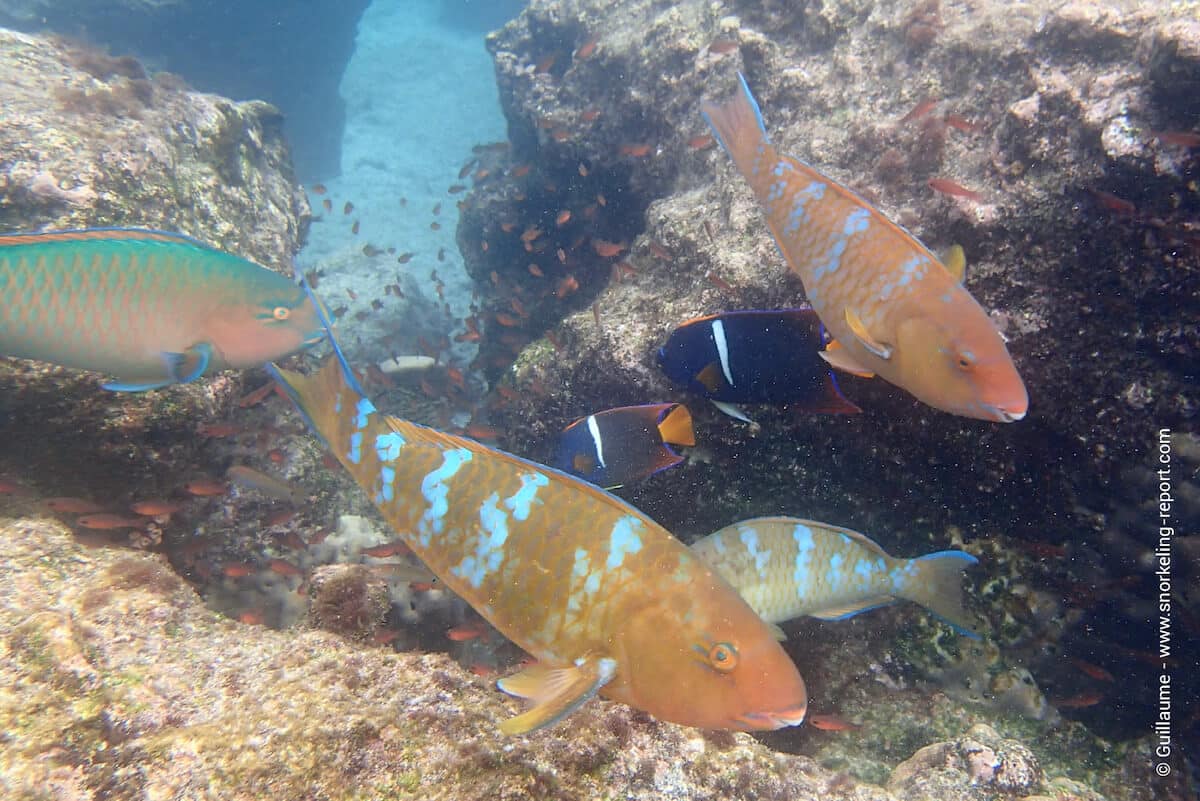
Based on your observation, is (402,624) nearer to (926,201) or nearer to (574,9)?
(926,201)

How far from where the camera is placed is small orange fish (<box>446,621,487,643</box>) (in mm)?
3666

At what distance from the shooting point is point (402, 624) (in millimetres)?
3895

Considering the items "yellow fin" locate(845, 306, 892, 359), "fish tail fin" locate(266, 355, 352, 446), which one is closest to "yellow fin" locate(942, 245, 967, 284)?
"yellow fin" locate(845, 306, 892, 359)

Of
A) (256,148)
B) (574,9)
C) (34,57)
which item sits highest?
Result: (574,9)

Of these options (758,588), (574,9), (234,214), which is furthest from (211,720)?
(574,9)

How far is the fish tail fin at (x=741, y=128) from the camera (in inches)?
114

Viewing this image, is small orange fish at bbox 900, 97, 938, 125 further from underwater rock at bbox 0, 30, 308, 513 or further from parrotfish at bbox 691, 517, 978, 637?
underwater rock at bbox 0, 30, 308, 513

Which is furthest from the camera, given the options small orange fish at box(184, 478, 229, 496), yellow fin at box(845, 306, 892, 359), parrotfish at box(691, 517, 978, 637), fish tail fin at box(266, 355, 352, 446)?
small orange fish at box(184, 478, 229, 496)

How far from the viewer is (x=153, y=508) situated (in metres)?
3.81

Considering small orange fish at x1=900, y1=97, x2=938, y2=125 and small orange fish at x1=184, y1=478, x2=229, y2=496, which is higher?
small orange fish at x1=900, y1=97, x2=938, y2=125

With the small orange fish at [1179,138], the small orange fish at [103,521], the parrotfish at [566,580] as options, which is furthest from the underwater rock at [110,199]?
the small orange fish at [1179,138]

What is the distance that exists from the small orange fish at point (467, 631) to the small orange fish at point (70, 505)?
8.16ft

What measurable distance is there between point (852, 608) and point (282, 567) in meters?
4.11

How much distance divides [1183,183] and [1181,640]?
2.48 metres
